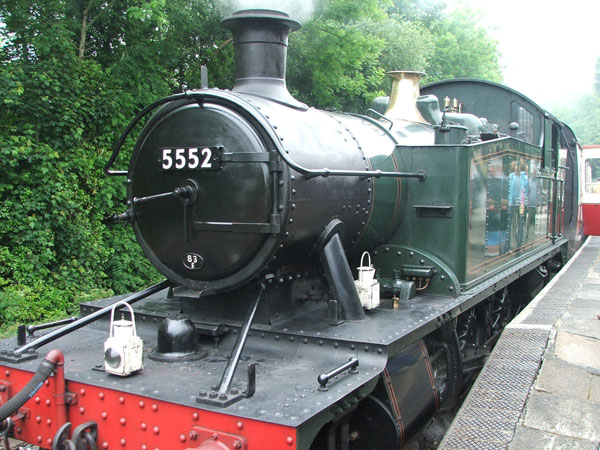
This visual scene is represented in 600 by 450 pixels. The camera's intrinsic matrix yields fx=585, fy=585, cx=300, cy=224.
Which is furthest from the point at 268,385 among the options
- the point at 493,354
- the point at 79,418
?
the point at 493,354

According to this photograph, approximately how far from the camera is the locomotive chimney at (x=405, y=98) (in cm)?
520

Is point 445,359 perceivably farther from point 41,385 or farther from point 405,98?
point 41,385

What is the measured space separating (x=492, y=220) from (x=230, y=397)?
3.13 metres

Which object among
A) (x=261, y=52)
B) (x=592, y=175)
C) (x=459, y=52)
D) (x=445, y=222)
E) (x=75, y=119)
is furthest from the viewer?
(x=459, y=52)

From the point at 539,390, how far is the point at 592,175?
14.6m

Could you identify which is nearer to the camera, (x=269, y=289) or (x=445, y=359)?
(x=269, y=289)

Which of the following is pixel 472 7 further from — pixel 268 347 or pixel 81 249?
pixel 268 347

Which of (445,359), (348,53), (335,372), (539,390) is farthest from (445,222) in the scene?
(348,53)

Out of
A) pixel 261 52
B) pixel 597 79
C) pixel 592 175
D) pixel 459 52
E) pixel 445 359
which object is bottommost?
pixel 445 359

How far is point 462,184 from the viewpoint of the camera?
13.5 feet

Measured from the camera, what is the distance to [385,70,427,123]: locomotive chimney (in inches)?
205

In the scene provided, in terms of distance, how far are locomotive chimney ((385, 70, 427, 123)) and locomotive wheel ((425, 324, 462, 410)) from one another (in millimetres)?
2072

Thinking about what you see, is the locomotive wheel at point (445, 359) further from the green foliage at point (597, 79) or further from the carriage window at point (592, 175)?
the green foliage at point (597, 79)

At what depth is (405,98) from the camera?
5250mm
